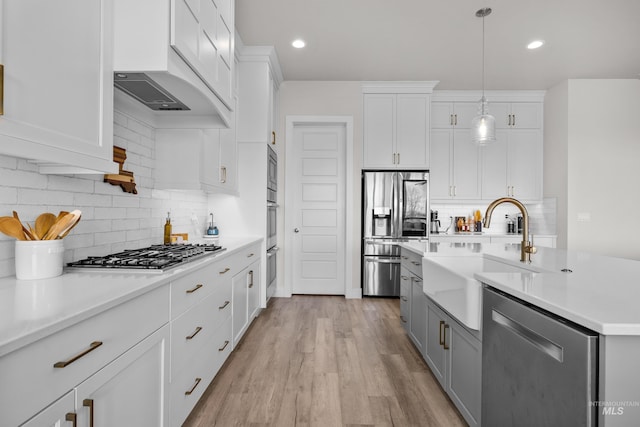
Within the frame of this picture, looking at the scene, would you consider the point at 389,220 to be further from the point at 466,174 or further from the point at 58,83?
the point at 58,83

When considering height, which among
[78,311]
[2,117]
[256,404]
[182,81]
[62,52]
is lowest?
[256,404]

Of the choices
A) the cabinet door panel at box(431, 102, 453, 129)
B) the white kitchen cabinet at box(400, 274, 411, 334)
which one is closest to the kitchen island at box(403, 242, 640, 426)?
the white kitchen cabinet at box(400, 274, 411, 334)

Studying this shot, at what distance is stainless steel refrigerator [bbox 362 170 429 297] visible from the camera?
14.7 feet

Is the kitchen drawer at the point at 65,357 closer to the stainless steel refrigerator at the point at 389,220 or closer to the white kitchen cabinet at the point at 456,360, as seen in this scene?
the white kitchen cabinet at the point at 456,360

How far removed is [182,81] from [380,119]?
10.9 feet

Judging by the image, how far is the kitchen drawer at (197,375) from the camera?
155 cm

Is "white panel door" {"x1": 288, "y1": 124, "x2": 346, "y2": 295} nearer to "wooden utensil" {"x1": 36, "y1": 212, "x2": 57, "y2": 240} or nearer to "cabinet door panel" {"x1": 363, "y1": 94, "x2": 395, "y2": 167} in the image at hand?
"cabinet door panel" {"x1": 363, "y1": 94, "x2": 395, "y2": 167}

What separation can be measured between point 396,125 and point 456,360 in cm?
343

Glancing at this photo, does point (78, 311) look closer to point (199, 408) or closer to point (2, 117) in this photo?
point (2, 117)

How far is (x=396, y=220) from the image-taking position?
14.7 feet

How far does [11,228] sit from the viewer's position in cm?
122

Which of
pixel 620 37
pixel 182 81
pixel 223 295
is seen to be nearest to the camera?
pixel 182 81

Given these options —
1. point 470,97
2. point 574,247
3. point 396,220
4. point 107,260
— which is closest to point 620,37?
point 470,97

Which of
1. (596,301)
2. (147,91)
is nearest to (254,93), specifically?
(147,91)
